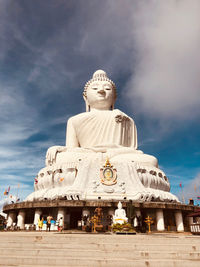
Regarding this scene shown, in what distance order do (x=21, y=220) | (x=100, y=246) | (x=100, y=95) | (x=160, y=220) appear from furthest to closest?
(x=100, y=95)
(x=21, y=220)
(x=160, y=220)
(x=100, y=246)

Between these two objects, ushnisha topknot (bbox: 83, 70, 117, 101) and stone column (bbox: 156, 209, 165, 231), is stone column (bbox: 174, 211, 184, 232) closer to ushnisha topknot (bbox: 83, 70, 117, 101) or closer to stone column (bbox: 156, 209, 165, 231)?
stone column (bbox: 156, 209, 165, 231)

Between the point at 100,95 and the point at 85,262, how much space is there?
2247 centimetres

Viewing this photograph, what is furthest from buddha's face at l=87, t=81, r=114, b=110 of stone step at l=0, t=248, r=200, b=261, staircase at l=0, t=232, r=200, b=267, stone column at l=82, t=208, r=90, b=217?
stone step at l=0, t=248, r=200, b=261

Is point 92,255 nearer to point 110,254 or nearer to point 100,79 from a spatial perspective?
point 110,254

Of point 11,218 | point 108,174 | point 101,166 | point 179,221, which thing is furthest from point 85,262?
point 11,218

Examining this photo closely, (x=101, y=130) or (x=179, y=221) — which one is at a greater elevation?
(x=101, y=130)

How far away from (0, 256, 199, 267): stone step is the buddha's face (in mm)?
22124

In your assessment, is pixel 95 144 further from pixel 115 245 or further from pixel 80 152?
pixel 115 245

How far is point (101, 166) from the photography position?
17.3 m

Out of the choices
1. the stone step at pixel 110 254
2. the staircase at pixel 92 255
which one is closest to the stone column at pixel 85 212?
the staircase at pixel 92 255

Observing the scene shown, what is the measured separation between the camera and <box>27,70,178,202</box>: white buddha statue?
630 inches

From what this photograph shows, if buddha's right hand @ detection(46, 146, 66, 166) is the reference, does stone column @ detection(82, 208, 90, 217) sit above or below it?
below

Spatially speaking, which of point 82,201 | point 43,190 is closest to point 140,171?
point 82,201

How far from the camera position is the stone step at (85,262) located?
13.0 feet
